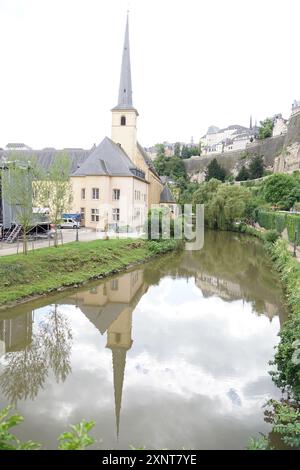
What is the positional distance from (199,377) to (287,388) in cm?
204

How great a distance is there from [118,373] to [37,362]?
2197mm

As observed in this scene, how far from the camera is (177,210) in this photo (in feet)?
183

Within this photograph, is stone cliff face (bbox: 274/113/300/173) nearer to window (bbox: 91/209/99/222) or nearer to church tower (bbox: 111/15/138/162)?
church tower (bbox: 111/15/138/162)

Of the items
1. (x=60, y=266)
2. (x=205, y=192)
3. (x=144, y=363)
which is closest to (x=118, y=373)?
(x=144, y=363)

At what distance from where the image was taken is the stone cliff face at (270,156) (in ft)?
211

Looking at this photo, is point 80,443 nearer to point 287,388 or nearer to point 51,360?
point 287,388

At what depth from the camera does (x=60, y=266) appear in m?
17.8

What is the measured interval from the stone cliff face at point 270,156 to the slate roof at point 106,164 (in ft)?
117

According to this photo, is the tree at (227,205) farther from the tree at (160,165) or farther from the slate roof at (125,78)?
the tree at (160,165)

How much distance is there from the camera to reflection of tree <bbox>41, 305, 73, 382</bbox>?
9484 millimetres

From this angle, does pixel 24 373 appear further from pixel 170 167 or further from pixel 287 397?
pixel 170 167

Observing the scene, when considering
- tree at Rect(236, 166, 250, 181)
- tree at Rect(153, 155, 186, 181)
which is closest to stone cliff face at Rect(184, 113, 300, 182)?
tree at Rect(236, 166, 250, 181)
